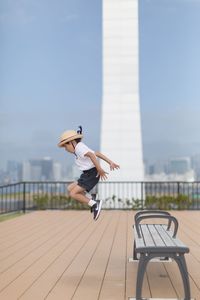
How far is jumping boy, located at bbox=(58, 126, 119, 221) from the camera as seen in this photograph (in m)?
5.07

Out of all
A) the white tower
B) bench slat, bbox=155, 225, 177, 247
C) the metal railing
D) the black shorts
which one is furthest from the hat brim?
the white tower

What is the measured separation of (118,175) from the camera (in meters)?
14.7

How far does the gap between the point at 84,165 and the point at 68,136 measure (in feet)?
1.21

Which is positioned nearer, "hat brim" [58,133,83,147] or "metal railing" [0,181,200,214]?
"hat brim" [58,133,83,147]

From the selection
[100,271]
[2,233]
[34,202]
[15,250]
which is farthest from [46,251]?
[34,202]

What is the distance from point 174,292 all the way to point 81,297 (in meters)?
0.78

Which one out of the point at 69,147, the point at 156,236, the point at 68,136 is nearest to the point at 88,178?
the point at 69,147

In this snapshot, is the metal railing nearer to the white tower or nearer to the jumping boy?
the white tower

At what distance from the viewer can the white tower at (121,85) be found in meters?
14.4

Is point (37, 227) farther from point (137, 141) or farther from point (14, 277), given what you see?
point (137, 141)

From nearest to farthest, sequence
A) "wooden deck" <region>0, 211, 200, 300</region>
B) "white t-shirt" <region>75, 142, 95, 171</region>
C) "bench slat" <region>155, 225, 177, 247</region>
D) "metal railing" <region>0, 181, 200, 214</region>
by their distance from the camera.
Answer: "bench slat" <region>155, 225, 177, 247</region> < "wooden deck" <region>0, 211, 200, 300</region> < "white t-shirt" <region>75, 142, 95, 171</region> < "metal railing" <region>0, 181, 200, 214</region>

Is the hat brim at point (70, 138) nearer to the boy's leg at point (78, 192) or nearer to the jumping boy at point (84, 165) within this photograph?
the jumping boy at point (84, 165)

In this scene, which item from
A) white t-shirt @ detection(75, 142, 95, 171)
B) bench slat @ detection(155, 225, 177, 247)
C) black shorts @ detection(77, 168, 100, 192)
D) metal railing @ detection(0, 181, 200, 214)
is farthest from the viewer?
metal railing @ detection(0, 181, 200, 214)

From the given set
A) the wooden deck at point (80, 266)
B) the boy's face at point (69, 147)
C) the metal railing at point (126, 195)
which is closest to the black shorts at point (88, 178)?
the boy's face at point (69, 147)
